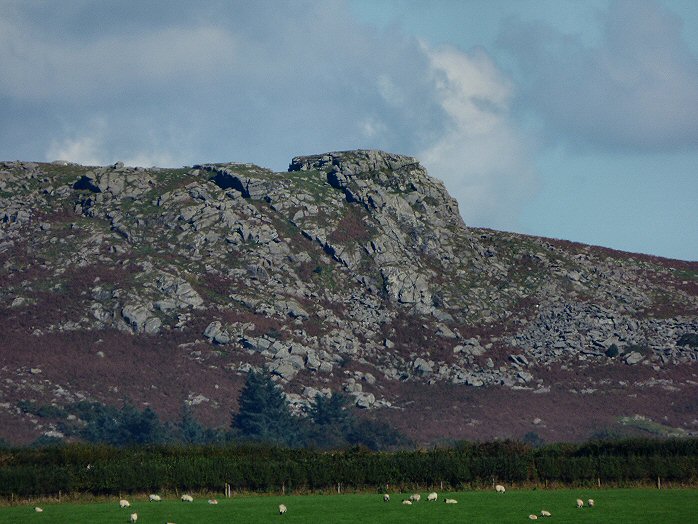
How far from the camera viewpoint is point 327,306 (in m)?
164

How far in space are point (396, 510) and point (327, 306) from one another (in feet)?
341

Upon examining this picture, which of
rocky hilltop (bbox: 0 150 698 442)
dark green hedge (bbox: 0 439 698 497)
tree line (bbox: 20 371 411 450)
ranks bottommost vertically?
dark green hedge (bbox: 0 439 698 497)

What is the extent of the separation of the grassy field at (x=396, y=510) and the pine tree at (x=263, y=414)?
2432 inches

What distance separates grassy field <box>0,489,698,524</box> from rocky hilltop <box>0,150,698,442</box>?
65054 millimetres

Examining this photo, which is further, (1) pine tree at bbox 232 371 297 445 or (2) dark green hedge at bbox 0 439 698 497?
(1) pine tree at bbox 232 371 297 445

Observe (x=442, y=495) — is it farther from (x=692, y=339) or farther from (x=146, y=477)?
(x=692, y=339)

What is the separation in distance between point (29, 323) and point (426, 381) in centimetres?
5069

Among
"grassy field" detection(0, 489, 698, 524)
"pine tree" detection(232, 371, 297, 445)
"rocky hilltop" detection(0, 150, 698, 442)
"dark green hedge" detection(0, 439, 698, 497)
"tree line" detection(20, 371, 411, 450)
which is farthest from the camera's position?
"rocky hilltop" detection(0, 150, 698, 442)

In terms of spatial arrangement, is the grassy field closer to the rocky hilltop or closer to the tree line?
the tree line

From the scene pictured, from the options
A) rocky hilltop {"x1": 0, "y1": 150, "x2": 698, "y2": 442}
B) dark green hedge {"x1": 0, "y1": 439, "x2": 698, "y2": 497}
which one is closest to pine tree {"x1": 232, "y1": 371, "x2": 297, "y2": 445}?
rocky hilltop {"x1": 0, "y1": 150, "x2": 698, "y2": 442}

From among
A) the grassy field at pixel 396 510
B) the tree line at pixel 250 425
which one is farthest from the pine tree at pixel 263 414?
the grassy field at pixel 396 510

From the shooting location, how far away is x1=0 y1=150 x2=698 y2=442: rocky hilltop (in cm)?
14500

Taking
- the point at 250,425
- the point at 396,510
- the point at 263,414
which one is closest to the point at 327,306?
the point at 263,414

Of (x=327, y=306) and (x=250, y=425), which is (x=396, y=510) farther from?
(x=327, y=306)
